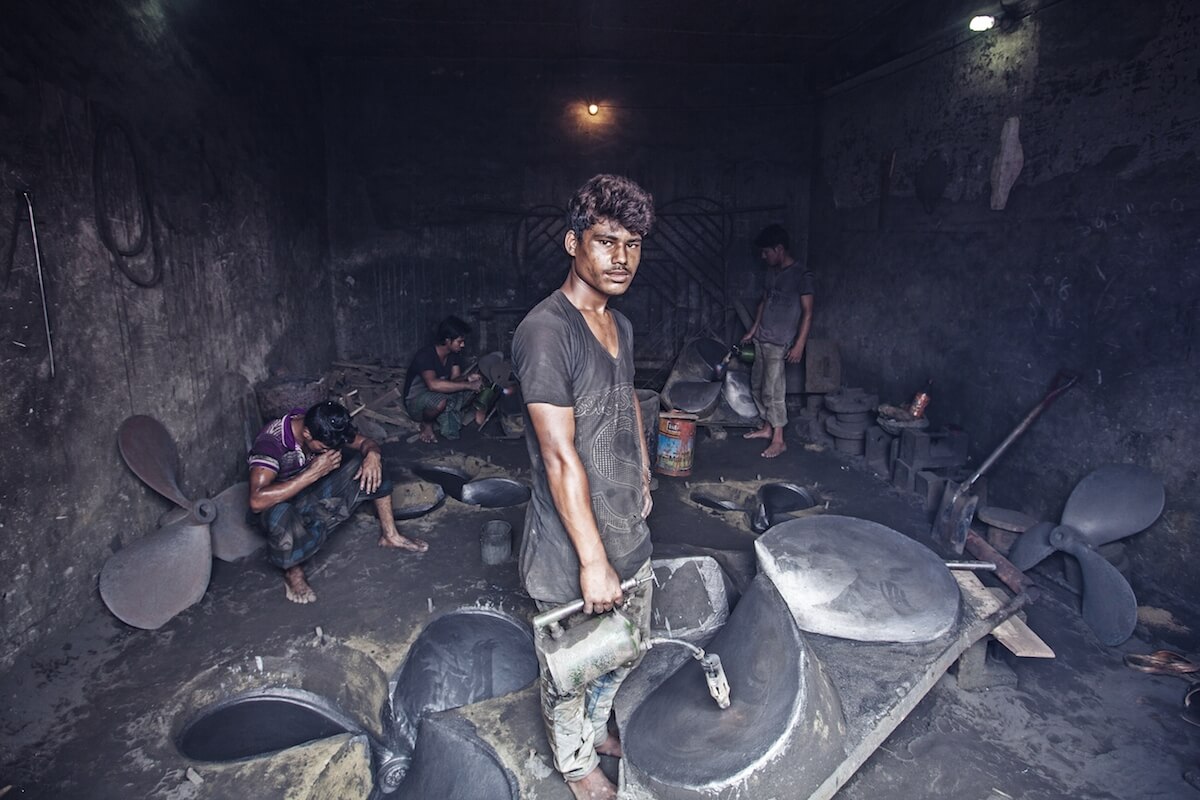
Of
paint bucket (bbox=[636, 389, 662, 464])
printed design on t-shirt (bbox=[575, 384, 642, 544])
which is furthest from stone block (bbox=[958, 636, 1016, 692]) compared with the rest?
paint bucket (bbox=[636, 389, 662, 464])

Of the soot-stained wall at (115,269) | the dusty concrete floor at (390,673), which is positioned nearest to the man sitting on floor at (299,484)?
the dusty concrete floor at (390,673)

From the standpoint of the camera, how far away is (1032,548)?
399cm

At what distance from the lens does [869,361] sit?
6.81 m

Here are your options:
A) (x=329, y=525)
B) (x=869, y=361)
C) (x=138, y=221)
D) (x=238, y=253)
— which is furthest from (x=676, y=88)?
(x=329, y=525)

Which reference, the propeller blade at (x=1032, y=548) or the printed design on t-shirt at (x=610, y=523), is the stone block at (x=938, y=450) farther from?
the printed design on t-shirt at (x=610, y=523)

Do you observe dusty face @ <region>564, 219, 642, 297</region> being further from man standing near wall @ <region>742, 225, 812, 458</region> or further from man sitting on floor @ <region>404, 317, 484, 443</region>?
man sitting on floor @ <region>404, 317, 484, 443</region>

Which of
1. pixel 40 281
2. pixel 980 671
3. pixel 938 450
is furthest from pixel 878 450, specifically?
pixel 40 281

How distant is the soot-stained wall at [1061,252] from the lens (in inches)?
144

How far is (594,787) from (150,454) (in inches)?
134

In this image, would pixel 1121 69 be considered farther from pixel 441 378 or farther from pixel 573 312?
pixel 441 378

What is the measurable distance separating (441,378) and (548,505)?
4.62m

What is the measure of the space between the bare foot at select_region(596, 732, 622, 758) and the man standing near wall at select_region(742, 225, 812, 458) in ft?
12.8

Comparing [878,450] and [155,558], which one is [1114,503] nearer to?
[878,450]

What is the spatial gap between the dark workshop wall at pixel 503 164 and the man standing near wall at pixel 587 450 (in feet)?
21.1
